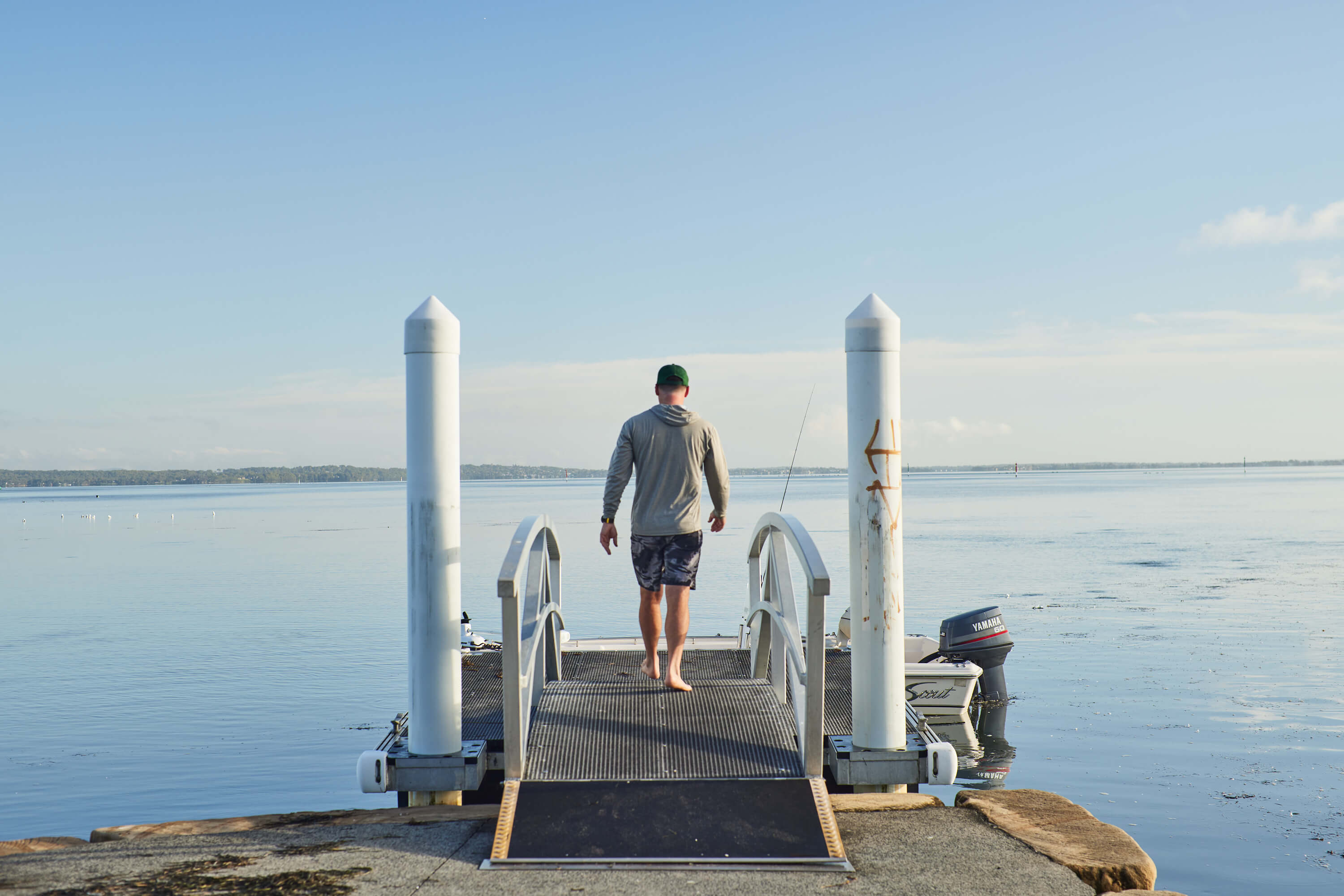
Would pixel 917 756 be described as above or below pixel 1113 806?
above

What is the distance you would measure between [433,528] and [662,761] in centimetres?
147

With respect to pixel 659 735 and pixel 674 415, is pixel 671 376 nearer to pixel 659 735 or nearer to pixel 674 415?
pixel 674 415

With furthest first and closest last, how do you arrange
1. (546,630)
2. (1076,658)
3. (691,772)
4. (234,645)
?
(234,645) < (1076,658) < (546,630) < (691,772)

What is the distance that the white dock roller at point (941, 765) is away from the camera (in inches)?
178

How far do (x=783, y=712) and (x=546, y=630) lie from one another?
1995mm

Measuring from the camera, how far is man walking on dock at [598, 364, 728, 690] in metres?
5.55

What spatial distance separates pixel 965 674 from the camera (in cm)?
994

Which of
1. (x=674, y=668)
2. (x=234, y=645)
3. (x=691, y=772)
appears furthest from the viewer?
(x=234, y=645)

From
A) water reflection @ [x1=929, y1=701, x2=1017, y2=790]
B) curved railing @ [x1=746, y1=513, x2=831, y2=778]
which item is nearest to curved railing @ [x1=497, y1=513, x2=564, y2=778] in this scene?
curved railing @ [x1=746, y1=513, x2=831, y2=778]

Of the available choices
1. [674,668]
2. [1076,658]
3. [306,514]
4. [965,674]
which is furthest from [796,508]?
[674,668]

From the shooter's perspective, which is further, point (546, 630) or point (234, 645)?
point (234, 645)

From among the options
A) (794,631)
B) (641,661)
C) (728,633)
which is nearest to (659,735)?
(794,631)

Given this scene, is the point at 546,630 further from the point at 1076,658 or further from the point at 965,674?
the point at 1076,658

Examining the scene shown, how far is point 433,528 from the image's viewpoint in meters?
4.50
